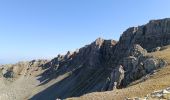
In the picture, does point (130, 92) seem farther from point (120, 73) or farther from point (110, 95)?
point (120, 73)

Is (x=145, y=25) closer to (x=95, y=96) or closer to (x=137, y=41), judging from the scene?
(x=137, y=41)

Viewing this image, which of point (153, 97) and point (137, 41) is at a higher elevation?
point (137, 41)

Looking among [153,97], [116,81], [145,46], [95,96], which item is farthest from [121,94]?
[145,46]

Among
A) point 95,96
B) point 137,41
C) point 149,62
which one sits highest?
point 137,41

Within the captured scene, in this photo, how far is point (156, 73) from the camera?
70250 millimetres

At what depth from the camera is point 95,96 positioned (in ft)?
192

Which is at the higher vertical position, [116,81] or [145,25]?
[145,25]

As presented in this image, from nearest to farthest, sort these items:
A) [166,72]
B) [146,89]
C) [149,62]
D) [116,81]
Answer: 1. [146,89]
2. [166,72]
3. [149,62]
4. [116,81]

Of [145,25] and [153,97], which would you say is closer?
[153,97]

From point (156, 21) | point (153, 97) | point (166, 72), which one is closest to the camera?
point (153, 97)

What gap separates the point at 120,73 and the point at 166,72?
35.4m

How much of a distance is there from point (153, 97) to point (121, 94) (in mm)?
13892

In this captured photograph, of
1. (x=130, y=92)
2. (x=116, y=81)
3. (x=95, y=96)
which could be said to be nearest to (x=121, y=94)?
(x=130, y=92)

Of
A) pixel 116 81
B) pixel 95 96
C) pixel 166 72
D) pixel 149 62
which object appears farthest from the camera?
pixel 116 81
